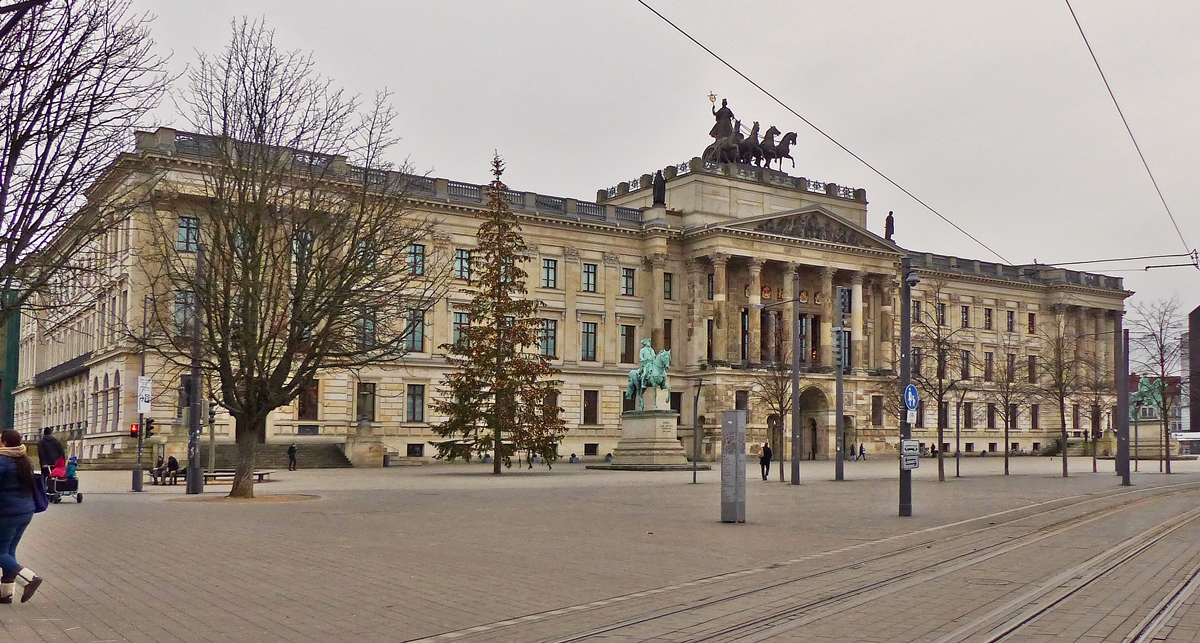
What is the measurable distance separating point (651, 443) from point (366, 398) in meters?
20.7

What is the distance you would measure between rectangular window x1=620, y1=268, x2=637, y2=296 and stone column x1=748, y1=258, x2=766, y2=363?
8395mm

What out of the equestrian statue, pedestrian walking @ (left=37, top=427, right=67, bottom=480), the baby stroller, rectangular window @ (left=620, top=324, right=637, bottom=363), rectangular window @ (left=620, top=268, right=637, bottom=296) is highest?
rectangular window @ (left=620, top=268, right=637, bottom=296)

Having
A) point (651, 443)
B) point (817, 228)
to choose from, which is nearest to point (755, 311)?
point (817, 228)

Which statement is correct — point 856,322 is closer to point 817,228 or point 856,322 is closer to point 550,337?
point 817,228

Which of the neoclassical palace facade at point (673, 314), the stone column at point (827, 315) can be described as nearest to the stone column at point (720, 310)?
the neoclassical palace facade at point (673, 314)

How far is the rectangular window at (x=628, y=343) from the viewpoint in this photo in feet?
275

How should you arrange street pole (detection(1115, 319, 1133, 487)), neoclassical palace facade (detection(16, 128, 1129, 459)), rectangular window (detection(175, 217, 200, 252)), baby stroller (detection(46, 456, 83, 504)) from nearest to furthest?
baby stroller (detection(46, 456, 83, 504)), rectangular window (detection(175, 217, 200, 252)), street pole (detection(1115, 319, 1133, 487)), neoclassical palace facade (detection(16, 128, 1129, 459))

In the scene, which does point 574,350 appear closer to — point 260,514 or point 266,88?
point 266,88

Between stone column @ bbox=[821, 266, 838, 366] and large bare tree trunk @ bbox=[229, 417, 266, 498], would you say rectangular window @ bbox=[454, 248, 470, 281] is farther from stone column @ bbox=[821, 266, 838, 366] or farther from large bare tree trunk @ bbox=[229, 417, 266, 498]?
large bare tree trunk @ bbox=[229, 417, 266, 498]

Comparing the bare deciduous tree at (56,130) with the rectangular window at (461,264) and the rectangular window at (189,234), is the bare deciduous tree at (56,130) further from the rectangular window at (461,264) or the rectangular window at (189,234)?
the rectangular window at (461,264)

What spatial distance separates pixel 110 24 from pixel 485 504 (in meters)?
16.1

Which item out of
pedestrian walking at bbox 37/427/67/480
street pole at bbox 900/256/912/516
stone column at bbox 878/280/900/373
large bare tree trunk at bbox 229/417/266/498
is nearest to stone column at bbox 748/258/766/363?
stone column at bbox 878/280/900/373

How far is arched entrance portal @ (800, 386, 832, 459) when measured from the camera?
86.2 metres

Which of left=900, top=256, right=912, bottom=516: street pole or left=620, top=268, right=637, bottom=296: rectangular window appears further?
left=620, top=268, right=637, bottom=296: rectangular window
